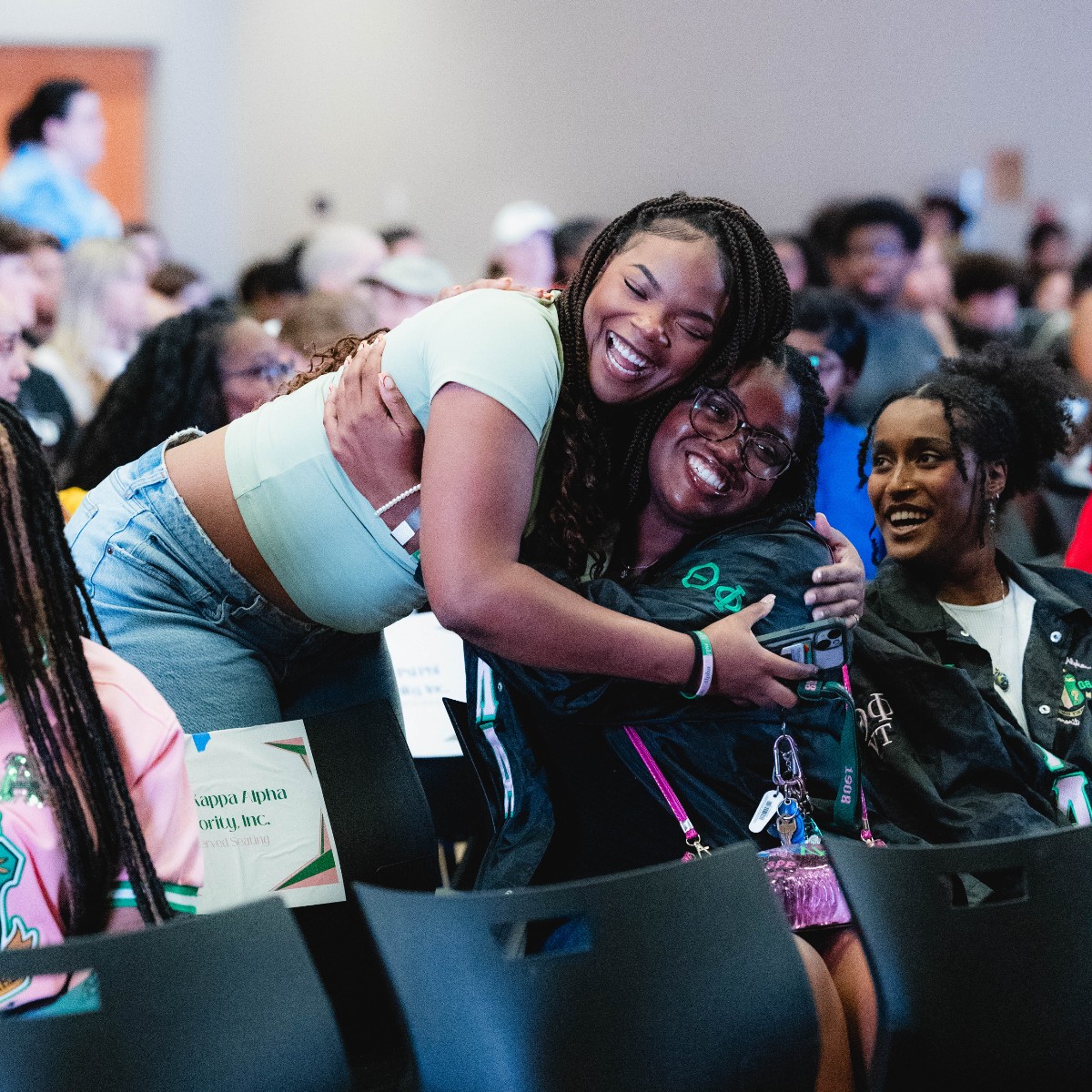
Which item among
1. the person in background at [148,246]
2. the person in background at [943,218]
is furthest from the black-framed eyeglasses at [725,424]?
the person in background at [943,218]

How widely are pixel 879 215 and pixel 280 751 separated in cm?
404

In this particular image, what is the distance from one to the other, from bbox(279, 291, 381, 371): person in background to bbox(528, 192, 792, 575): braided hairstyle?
5.77 feet

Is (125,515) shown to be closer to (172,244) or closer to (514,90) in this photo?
(514,90)

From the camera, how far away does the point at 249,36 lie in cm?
836

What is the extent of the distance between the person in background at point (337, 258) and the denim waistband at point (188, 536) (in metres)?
3.85

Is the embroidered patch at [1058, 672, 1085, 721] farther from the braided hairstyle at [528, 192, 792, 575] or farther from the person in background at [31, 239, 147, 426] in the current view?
the person in background at [31, 239, 147, 426]

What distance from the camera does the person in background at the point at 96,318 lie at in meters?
4.64

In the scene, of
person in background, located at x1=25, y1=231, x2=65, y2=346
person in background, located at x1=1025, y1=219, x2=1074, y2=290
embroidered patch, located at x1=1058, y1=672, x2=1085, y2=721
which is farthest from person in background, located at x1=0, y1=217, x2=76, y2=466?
person in background, located at x1=1025, y1=219, x2=1074, y2=290

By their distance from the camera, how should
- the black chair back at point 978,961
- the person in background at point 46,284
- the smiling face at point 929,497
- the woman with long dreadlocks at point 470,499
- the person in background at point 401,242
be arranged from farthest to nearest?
the person in background at point 401,242, the person in background at point 46,284, the smiling face at point 929,497, the woman with long dreadlocks at point 470,499, the black chair back at point 978,961

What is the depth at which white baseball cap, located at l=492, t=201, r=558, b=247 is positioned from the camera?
22.2 feet

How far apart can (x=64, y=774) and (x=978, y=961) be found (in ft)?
3.20

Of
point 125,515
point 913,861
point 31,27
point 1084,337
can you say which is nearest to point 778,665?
point 913,861

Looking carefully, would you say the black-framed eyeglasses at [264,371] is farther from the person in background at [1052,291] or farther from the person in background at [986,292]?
the person in background at [1052,291]

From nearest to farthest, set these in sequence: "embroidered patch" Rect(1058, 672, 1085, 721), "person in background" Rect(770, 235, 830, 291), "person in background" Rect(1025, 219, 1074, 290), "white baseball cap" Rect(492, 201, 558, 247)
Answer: "embroidered patch" Rect(1058, 672, 1085, 721) → "person in background" Rect(770, 235, 830, 291) → "white baseball cap" Rect(492, 201, 558, 247) → "person in background" Rect(1025, 219, 1074, 290)
